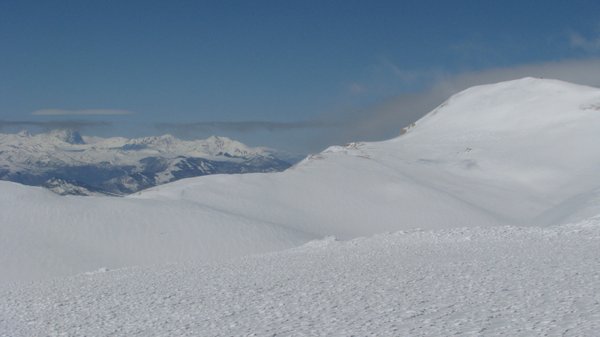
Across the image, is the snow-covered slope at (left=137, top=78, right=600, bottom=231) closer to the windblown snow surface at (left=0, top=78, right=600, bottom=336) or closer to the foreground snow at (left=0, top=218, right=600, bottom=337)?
the windblown snow surface at (left=0, top=78, right=600, bottom=336)

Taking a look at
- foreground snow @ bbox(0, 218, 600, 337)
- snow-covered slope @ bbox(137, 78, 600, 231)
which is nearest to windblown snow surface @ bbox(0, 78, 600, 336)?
foreground snow @ bbox(0, 218, 600, 337)

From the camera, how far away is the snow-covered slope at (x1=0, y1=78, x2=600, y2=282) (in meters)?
35.6

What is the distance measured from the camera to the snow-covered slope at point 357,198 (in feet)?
117

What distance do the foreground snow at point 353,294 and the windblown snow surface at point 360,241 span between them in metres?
0.08

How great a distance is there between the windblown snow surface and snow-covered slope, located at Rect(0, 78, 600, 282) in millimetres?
165

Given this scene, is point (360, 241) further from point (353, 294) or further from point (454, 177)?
point (454, 177)

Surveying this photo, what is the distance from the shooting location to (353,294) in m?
16.8

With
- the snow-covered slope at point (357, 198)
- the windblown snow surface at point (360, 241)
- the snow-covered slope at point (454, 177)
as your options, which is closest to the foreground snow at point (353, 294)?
the windblown snow surface at point (360, 241)

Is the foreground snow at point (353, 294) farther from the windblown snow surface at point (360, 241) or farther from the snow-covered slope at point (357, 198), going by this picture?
the snow-covered slope at point (357, 198)

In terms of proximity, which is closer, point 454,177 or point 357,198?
point 357,198

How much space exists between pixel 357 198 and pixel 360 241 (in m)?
22.4

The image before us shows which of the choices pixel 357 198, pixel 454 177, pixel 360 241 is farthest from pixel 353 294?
pixel 454 177

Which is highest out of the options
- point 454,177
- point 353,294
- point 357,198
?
point 454,177

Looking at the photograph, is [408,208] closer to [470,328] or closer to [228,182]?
[228,182]
